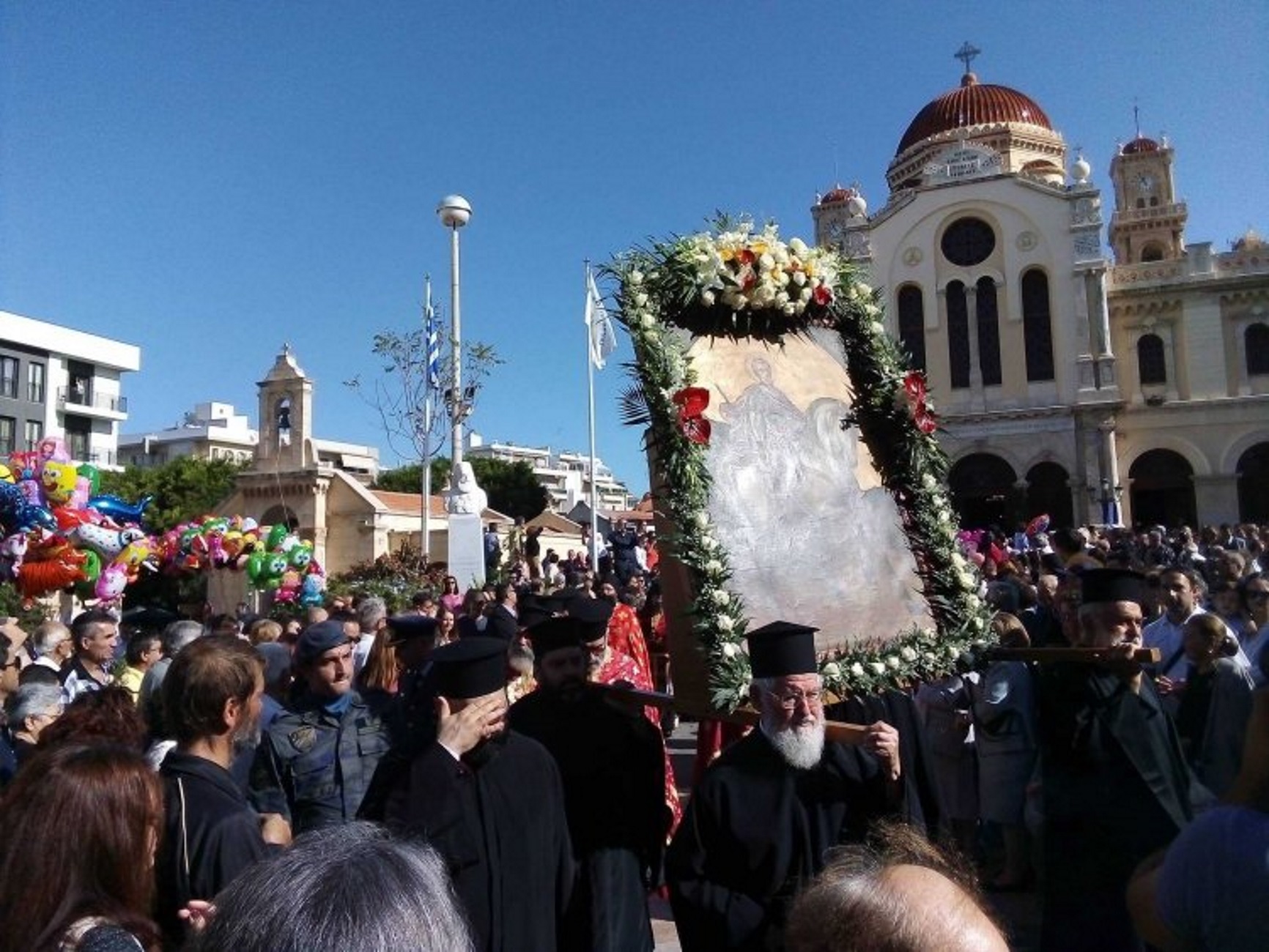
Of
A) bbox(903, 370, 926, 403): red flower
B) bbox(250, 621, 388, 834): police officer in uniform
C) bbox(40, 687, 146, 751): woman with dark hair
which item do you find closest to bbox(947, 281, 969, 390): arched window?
bbox(903, 370, 926, 403): red flower

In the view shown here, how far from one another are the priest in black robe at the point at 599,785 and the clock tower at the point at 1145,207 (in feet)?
155

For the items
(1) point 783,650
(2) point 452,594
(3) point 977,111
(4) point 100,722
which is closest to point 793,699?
(1) point 783,650

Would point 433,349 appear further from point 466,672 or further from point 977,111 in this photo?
point 977,111

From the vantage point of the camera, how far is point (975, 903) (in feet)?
5.33

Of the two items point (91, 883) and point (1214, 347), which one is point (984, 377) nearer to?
point (1214, 347)

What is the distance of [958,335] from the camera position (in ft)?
127

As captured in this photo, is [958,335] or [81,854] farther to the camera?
[958,335]

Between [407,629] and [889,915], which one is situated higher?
[407,629]

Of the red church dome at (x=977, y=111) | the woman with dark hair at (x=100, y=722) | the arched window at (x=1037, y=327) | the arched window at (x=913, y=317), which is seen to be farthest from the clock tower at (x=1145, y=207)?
the woman with dark hair at (x=100, y=722)

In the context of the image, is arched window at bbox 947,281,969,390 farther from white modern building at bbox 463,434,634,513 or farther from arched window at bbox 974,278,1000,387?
white modern building at bbox 463,434,634,513

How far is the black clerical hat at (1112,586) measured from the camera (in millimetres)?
4020

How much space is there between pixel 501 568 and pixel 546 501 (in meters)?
41.1

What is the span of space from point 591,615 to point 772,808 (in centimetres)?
164

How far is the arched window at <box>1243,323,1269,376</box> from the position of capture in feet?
121
